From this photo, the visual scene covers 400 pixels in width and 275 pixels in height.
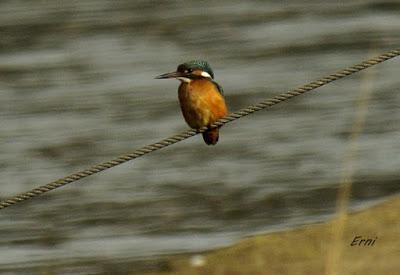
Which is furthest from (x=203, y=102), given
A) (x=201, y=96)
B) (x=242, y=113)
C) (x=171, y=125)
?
(x=171, y=125)

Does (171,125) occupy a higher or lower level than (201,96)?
lower

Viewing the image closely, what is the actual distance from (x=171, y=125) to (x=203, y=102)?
90cm

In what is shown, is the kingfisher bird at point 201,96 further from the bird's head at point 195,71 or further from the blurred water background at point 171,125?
the blurred water background at point 171,125

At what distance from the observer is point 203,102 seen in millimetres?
Result: 2875

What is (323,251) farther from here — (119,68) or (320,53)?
(119,68)

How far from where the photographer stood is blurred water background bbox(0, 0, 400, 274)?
368 cm

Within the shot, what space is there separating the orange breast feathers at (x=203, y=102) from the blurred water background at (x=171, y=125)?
0.79m

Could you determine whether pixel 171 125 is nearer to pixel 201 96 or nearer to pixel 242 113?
pixel 201 96

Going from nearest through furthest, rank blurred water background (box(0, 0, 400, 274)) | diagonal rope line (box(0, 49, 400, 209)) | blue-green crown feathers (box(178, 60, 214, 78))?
1. diagonal rope line (box(0, 49, 400, 209))
2. blue-green crown feathers (box(178, 60, 214, 78))
3. blurred water background (box(0, 0, 400, 274))

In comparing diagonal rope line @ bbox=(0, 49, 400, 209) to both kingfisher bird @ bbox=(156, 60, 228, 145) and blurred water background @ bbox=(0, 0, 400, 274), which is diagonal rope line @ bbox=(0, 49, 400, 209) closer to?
kingfisher bird @ bbox=(156, 60, 228, 145)

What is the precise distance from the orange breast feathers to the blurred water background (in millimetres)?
790

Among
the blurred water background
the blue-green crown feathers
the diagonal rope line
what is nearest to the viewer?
the diagonal rope line

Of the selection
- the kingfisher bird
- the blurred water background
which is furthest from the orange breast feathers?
the blurred water background

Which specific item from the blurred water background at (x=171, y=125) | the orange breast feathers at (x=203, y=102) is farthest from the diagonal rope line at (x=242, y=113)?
the blurred water background at (x=171, y=125)
